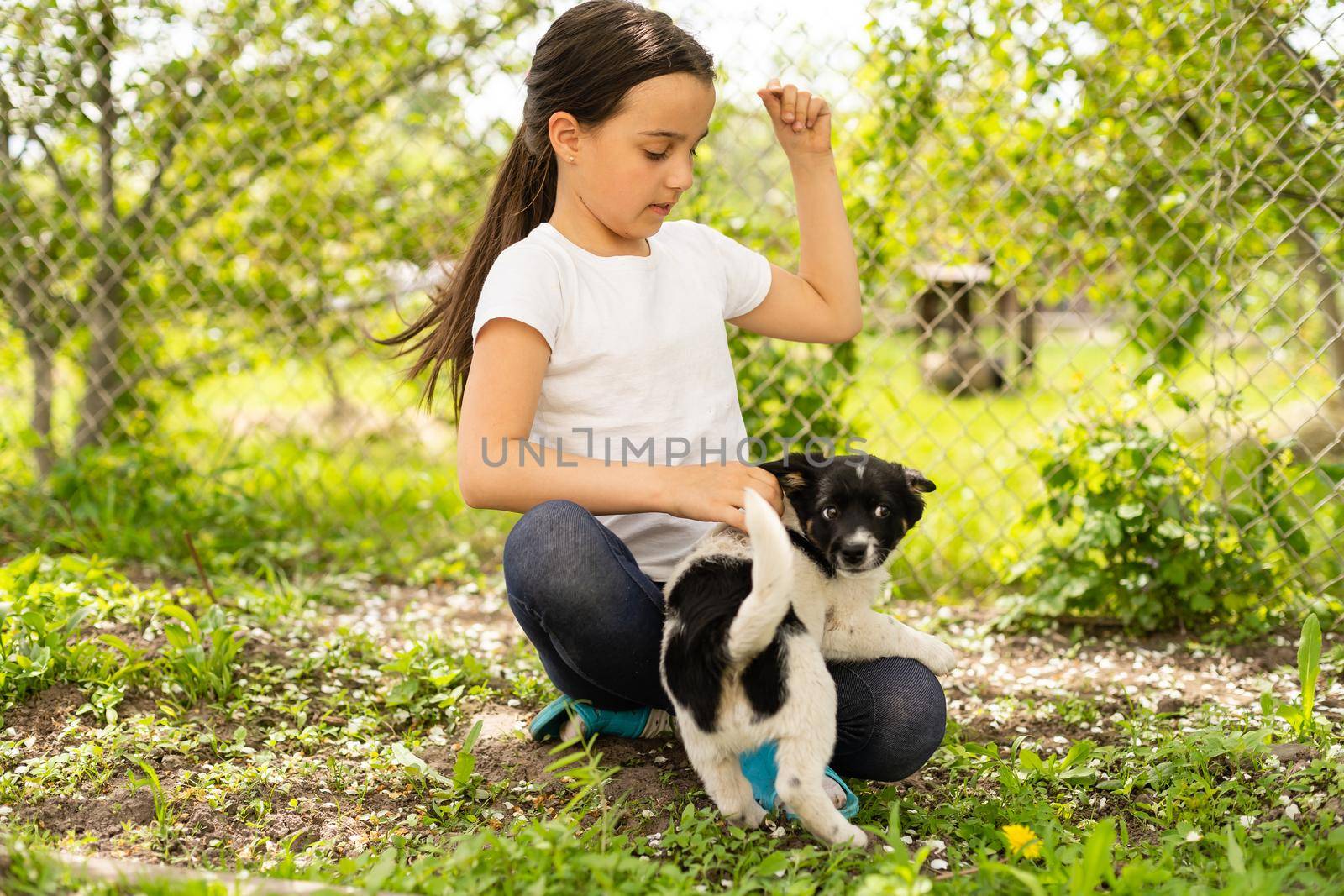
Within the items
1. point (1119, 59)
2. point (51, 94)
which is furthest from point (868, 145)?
point (51, 94)

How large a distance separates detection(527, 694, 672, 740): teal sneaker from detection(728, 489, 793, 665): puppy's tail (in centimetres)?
82

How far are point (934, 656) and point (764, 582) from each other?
760 mm

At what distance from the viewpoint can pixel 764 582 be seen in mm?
1961

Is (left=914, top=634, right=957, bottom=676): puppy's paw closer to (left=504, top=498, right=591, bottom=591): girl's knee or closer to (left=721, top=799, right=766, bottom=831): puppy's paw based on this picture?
(left=721, top=799, right=766, bottom=831): puppy's paw

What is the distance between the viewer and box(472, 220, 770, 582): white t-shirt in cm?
249

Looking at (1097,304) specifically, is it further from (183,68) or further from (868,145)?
(183,68)

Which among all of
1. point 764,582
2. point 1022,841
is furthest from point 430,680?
point 1022,841

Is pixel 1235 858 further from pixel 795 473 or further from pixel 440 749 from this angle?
pixel 440 749

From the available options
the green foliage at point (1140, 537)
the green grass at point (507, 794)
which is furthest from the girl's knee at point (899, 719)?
the green foliage at point (1140, 537)

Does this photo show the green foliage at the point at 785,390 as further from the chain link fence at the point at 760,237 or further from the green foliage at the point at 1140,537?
the green foliage at the point at 1140,537

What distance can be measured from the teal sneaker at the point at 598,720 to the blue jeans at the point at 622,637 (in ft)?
0.73

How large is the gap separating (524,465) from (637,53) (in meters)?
0.97

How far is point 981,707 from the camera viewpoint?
125 inches

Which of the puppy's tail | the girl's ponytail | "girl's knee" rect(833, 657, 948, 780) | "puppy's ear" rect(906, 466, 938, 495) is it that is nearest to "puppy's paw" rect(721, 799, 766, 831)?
"girl's knee" rect(833, 657, 948, 780)
